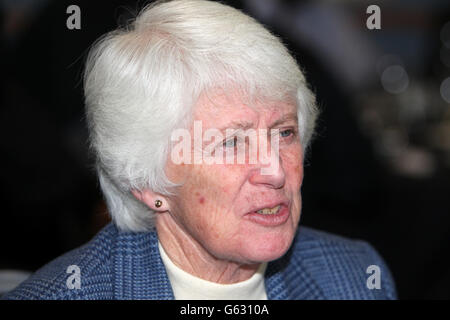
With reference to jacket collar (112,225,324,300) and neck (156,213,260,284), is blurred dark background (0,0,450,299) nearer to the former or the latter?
jacket collar (112,225,324,300)

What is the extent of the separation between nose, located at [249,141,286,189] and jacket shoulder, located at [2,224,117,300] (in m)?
0.49

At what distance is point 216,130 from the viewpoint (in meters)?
1.35

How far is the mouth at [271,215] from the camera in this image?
1.41m

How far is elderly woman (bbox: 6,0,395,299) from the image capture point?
4.45 feet

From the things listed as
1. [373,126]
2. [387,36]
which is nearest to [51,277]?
[373,126]

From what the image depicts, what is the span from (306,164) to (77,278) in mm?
1076

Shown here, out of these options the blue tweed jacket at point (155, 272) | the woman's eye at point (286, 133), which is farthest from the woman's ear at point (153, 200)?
the woman's eye at point (286, 133)

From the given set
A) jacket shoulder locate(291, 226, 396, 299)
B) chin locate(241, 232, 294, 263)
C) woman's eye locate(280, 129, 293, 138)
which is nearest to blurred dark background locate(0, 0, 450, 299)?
jacket shoulder locate(291, 226, 396, 299)

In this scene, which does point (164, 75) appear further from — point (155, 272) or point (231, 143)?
point (155, 272)

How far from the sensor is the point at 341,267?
1.78 metres

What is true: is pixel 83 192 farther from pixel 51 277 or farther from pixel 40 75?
pixel 51 277

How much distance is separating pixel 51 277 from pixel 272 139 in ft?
2.33

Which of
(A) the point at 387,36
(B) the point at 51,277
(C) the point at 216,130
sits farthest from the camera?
(A) the point at 387,36

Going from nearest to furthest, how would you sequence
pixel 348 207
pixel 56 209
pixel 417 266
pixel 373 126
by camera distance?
pixel 56 209 < pixel 348 207 < pixel 417 266 < pixel 373 126
